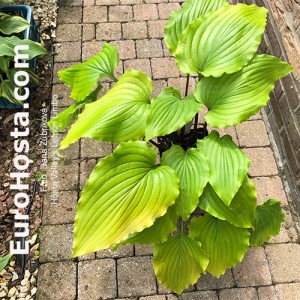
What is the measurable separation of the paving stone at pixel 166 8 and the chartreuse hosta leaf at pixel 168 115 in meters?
1.53

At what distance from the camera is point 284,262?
82.4 inches

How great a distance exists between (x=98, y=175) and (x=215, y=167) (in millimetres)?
473

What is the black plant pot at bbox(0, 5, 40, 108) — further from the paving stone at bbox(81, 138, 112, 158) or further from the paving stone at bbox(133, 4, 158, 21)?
the paving stone at bbox(133, 4, 158, 21)

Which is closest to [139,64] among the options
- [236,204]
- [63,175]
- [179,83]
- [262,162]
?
[179,83]

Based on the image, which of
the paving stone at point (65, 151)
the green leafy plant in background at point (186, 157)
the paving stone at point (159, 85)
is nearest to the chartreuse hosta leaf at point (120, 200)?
the green leafy plant in background at point (186, 157)

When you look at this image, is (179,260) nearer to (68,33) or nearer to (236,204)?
(236,204)

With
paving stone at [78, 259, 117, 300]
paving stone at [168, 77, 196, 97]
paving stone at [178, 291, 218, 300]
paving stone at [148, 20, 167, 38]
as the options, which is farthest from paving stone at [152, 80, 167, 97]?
paving stone at [178, 291, 218, 300]

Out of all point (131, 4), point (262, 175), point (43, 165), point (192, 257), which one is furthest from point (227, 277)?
point (131, 4)

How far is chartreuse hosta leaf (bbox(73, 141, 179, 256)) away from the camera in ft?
4.77

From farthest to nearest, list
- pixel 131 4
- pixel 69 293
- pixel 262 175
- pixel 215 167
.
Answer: pixel 131 4 < pixel 262 175 < pixel 69 293 < pixel 215 167

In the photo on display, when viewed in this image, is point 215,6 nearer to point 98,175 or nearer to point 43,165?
point 98,175

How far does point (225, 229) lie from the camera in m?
1.76

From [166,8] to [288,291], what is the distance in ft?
7.07

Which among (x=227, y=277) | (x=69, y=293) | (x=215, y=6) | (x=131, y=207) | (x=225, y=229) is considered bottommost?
(x=69, y=293)
